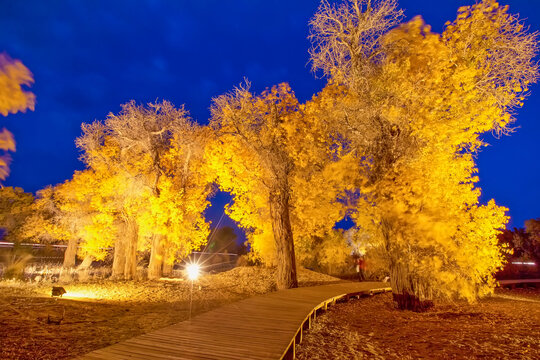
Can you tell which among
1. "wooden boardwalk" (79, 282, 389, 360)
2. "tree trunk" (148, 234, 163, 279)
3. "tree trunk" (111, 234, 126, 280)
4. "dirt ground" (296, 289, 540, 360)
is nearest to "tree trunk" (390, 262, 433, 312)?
"dirt ground" (296, 289, 540, 360)

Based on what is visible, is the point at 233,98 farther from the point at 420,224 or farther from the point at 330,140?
the point at 420,224

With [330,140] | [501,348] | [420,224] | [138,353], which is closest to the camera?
[138,353]

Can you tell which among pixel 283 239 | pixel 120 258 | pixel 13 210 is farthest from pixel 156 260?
pixel 13 210

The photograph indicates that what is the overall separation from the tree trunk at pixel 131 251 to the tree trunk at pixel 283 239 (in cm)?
712

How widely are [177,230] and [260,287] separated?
5.17 m

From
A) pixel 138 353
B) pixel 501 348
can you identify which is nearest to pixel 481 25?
pixel 501 348

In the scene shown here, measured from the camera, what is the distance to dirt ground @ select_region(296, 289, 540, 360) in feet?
20.0

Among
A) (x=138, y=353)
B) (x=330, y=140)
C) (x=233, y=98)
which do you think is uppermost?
(x=233, y=98)

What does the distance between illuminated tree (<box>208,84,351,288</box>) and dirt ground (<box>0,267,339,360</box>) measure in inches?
126

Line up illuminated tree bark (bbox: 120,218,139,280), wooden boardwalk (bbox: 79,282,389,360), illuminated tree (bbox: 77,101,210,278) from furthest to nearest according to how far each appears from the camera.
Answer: illuminated tree bark (bbox: 120,218,139,280) < illuminated tree (bbox: 77,101,210,278) < wooden boardwalk (bbox: 79,282,389,360)

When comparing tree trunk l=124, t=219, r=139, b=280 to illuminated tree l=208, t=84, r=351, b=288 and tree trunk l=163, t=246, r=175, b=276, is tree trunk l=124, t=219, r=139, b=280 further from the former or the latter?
illuminated tree l=208, t=84, r=351, b=288

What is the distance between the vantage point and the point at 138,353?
184 inches

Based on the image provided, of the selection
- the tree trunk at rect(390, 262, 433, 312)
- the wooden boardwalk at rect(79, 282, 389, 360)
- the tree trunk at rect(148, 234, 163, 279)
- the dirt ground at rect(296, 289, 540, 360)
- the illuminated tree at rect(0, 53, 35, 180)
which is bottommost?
the dirt ground at rect(296, 289, 540, 360)

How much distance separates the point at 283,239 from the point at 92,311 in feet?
23.6
